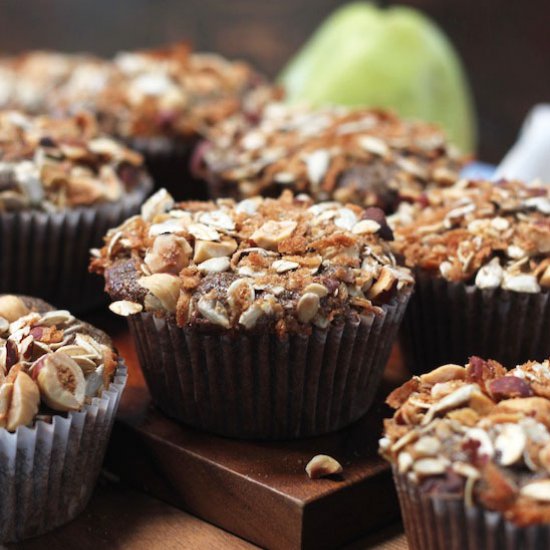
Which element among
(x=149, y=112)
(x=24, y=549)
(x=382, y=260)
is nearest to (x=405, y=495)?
(x=382, y=260)

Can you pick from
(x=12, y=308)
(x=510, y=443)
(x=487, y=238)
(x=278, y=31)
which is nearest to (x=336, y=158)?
(x=487, y=238)

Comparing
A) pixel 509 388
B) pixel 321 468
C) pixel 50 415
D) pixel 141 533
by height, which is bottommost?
pixel 141 533

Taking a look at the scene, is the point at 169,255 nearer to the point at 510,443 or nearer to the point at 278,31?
the point at 510,443

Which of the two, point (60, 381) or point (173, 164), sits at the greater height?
point (60, 381)

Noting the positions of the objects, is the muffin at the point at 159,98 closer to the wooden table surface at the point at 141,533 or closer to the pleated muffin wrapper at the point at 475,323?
the pleated muffin wrapper at the point at 475,323

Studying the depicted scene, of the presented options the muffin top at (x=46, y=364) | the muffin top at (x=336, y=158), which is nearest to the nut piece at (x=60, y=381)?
the muffin top at (x=46, y=364)

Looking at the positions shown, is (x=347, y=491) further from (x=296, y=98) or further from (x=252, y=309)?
(x=296, y=98)

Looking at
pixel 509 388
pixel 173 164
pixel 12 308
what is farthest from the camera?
pixel 173 164
